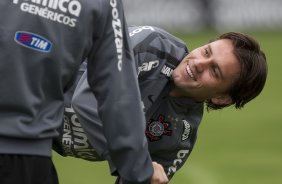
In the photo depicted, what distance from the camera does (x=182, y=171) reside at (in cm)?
1039

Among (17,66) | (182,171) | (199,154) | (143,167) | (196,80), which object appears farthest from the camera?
(199,154)

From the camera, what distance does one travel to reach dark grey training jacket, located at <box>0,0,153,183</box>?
4422mm

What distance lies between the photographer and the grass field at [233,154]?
10062mm

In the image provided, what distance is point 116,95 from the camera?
463cm

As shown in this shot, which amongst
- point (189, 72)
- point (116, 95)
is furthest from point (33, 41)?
point (189, 72)

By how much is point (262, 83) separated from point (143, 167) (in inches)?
70.7

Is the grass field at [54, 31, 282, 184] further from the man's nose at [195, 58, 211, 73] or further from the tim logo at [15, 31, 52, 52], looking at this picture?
the tim logo at [15, 31, 52, 52]

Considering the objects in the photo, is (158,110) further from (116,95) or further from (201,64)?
(116,95)

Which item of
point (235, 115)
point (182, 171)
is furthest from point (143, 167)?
point (235, 115)

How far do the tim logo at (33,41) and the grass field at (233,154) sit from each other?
529cm

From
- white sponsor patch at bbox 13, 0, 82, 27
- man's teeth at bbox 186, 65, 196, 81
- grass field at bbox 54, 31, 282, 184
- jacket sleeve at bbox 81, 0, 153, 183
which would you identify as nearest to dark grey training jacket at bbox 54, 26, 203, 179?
Result: man's teeth at bbox 186, 65, 196, 81

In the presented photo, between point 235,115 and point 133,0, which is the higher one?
point 235,115

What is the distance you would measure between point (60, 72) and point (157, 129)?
199cm

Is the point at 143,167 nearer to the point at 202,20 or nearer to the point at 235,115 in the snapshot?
the point at 235,115
